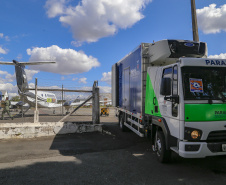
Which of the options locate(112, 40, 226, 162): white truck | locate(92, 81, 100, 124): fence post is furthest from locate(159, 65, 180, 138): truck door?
locate(92, 81, 100, 124): fence post

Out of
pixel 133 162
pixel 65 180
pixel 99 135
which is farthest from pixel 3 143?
pixel 133 162

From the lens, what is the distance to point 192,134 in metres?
3.96

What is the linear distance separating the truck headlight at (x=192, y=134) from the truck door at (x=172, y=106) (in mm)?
Answer: 224

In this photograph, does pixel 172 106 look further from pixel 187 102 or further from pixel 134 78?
pixel 134 78

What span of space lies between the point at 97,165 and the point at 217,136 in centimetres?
285

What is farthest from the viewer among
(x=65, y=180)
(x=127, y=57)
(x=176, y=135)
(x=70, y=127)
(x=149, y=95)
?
(x=70, y=127)

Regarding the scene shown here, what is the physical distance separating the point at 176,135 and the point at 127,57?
454cm

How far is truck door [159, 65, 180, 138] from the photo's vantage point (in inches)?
166

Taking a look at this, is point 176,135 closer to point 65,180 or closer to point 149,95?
point 149,95

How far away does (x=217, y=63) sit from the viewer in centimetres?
434

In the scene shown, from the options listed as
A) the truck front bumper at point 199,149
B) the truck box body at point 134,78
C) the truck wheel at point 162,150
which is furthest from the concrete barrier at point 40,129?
the truck front bumper at point 199,149

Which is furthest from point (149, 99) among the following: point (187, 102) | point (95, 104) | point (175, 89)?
point (95, 104)

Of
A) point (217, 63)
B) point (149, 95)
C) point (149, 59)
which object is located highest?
point (149, 59)

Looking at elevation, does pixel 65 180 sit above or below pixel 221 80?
below
